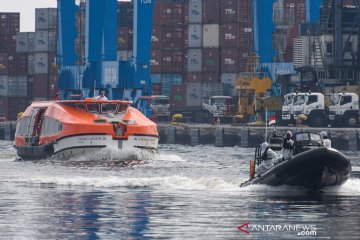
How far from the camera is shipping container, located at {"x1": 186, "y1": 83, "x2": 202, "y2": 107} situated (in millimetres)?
117562

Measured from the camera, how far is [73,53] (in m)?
101

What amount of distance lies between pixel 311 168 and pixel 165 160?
20316mm

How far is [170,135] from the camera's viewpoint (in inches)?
3728

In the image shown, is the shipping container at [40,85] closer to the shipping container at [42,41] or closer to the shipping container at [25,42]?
the shipping container at [42,41]

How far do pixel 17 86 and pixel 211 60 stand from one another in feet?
82.8

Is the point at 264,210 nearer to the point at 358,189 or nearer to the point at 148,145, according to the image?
the point at 358,189

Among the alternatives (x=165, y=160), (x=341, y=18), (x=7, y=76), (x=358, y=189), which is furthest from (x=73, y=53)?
(x=358, y=189)

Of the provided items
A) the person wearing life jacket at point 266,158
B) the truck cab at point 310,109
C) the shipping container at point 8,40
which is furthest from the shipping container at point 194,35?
the person wearing life jacket at point 266,158

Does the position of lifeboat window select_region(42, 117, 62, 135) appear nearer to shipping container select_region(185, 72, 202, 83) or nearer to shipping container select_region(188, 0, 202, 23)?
shipping container select_region(185, 72, 202, 83)

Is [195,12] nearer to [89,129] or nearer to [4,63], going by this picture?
[4,63]

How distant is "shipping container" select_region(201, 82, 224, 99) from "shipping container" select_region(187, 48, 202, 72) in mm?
4832

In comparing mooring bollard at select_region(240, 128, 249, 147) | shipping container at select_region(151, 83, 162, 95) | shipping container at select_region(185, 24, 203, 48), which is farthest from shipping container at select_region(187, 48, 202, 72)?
mooring bollard at select_region(240, 128, 249, 147)

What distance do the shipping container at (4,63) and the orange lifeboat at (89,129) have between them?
83.2m

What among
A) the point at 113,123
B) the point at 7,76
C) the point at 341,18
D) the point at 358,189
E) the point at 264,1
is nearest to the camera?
the point at 358,189
